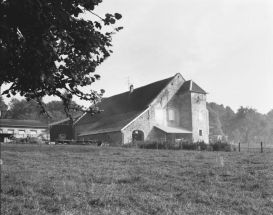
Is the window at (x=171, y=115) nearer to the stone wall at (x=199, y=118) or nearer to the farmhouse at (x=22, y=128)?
the stone wall at (x=199, y=118)

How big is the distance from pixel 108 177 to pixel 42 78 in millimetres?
6316

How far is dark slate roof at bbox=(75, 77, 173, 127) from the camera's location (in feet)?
134

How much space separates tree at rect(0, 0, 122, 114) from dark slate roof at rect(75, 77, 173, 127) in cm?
3380

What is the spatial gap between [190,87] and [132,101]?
29.5ft

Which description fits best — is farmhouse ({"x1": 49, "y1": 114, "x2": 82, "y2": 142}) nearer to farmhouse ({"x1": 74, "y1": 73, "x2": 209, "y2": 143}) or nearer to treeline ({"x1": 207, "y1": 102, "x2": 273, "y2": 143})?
farmhouse ({"x1": 74, "y1": 73, "x2": 209, "y2": 143})

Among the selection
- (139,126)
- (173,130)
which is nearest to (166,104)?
(173,130)

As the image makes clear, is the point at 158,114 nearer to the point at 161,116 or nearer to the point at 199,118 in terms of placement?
the point at 161,116

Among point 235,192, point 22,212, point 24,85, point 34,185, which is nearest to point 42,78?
point 24,85

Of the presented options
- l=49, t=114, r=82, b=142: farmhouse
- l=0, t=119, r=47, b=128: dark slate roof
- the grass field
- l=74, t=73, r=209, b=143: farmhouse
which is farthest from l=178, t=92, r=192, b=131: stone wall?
the grass field

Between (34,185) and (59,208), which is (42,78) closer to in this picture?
(59,208)

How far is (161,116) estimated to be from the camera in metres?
40.0

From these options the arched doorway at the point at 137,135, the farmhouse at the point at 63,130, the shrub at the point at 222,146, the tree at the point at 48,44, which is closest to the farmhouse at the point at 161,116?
the arched doorway at the point at 137,135

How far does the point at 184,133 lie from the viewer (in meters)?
40.5

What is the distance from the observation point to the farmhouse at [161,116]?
123 ft
